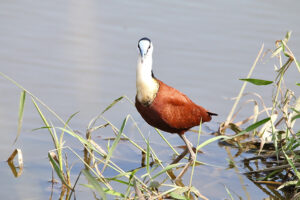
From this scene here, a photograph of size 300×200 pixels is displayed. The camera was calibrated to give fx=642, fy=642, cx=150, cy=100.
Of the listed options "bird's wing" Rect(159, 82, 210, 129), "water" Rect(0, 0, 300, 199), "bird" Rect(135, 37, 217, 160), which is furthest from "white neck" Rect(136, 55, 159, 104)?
"water" Rect(0, 0, 300, 199)

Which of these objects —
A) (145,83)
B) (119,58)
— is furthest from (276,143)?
(119,58)

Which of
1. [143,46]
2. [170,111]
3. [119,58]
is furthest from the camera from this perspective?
[119,58]

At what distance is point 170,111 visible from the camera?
4.78 meters

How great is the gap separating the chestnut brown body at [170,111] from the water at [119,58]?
399mm

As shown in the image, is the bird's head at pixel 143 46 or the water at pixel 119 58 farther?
the water at pixel 119 58

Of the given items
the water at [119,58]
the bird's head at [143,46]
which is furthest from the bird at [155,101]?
the water at [119,58]

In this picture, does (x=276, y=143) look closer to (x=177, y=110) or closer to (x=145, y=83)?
(x=177, y=110)

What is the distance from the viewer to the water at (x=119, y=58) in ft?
16.4

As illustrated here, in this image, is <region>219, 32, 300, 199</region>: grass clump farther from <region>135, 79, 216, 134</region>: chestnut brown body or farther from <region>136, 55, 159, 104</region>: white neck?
<region>136, 55, 159, 104</region>: white neck

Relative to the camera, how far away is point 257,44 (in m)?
7.20

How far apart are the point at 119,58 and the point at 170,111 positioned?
1.96 m

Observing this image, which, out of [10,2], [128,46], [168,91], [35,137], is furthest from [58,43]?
[168,91]

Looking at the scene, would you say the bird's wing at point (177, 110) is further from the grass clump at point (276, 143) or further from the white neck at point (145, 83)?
the grass clump at point (276, 143)

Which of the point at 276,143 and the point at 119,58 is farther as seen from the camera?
the point at 119,58
